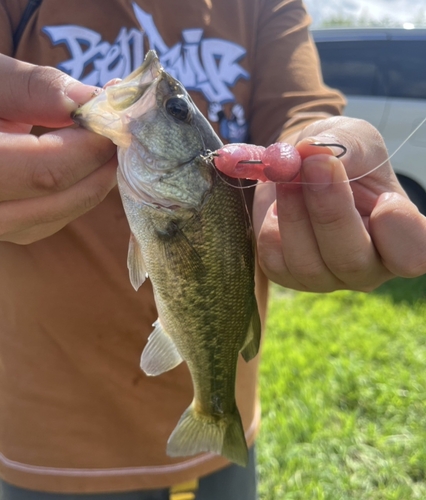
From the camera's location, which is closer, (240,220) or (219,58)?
(240,220)

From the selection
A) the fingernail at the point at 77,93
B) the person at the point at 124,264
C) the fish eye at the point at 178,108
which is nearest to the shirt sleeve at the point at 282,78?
the person at the point at 124,264

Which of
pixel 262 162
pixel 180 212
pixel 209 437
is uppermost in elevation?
pixel 262 162

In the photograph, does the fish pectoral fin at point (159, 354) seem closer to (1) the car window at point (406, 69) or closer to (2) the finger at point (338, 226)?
(2) the finger at point (338, 226)

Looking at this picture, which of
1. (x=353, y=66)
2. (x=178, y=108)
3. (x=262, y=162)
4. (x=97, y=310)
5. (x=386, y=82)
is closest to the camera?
(x=262, y=162)

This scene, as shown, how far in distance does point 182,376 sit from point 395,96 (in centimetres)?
415

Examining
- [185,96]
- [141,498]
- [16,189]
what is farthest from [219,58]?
[141,498]

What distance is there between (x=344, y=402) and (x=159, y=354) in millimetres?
2128

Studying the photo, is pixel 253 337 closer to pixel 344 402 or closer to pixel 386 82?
pixel 344 402

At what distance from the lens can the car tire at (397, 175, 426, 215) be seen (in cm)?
522

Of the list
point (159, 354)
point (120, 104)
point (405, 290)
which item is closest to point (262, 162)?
point (120, 104)

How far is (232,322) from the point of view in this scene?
1.28 meters

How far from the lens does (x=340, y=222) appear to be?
42.4 inches

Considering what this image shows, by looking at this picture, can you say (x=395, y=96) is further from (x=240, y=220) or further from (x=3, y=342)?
(x=3, y=342)

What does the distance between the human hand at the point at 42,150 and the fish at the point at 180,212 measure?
0.29ft
